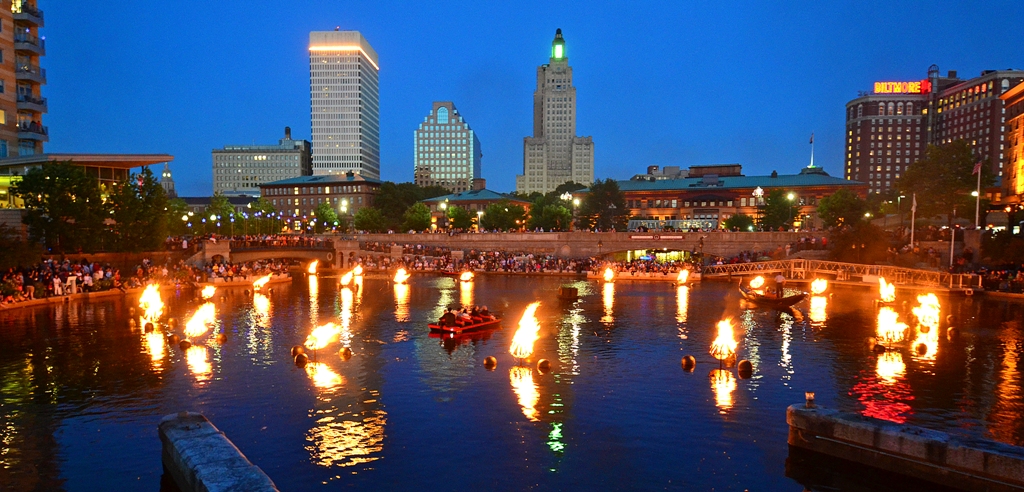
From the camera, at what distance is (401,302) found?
4834 cm

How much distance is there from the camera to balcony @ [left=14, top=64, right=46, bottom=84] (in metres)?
60.6

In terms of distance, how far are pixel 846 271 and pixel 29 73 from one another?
259 feet

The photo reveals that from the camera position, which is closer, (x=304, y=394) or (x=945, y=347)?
(x=304, y=394)

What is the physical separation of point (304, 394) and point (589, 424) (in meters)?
9.99

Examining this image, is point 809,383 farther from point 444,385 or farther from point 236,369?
point 236,369

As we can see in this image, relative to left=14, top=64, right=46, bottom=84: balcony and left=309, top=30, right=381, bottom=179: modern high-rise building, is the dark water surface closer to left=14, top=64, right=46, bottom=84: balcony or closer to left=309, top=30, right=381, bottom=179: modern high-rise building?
left=14, top=64, right=46, bottom=84: balcony

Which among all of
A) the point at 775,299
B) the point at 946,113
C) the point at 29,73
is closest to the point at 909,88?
the point at 946,113

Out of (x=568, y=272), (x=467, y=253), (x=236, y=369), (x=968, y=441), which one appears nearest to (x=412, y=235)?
(x=467, y=253)

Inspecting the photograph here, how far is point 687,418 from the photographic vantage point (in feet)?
66.4

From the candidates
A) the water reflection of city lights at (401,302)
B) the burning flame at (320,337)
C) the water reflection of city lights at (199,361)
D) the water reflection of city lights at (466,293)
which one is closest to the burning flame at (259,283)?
the water reflection of city lights at (401,302)

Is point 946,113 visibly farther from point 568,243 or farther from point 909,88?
point 568,243

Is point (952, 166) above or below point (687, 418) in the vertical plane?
above

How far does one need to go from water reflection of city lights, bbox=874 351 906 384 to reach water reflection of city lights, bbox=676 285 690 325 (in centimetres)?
899

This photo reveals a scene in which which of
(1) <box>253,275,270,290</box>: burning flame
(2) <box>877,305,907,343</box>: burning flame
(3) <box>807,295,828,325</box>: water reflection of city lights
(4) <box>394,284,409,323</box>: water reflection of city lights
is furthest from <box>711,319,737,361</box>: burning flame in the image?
(1) <box>253,275,270,290</box>: burning flame
